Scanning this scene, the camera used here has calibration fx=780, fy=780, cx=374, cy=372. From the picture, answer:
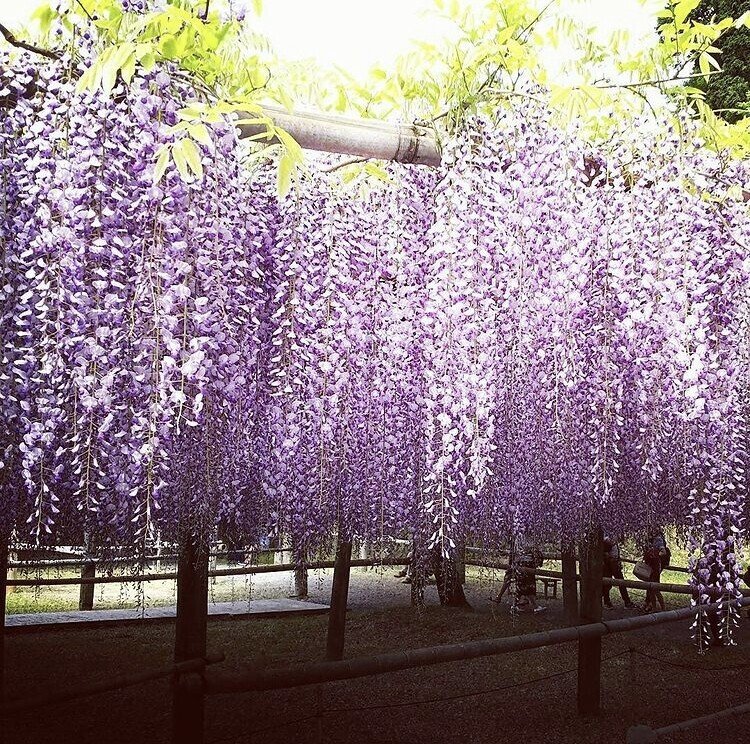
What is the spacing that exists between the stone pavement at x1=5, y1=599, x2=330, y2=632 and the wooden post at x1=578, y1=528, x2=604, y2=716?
3.85 metres

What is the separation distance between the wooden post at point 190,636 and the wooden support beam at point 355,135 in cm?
161

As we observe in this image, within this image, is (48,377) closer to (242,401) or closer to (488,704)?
(242,401)

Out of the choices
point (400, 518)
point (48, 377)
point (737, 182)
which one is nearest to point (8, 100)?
point (48, 377)

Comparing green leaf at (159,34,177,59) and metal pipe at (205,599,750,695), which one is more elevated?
green leaf at (159,34,177,59)

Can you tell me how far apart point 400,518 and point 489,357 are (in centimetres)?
99

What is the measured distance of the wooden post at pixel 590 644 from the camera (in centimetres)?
590

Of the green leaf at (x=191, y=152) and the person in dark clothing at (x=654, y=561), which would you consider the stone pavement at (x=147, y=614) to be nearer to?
the person in dark clothing at (x=654, y=561)

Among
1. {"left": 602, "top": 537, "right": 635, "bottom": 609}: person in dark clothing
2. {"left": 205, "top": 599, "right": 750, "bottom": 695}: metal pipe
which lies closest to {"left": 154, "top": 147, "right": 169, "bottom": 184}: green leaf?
{"left": 205, "top": 599, "right": 750, "bottom": 695}: metal pipe

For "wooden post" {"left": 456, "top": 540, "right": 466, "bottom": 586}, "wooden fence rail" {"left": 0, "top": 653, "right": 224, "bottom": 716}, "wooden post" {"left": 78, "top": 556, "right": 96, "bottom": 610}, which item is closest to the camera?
"wooden fence rail" {"left": 0, "top": 653, "right": 224, "bottom": 716}

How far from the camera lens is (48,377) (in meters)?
2.25

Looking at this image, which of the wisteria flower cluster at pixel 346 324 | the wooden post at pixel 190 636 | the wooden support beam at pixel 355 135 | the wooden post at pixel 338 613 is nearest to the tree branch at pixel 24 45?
the wisteria flower cluster at pixel 346 324

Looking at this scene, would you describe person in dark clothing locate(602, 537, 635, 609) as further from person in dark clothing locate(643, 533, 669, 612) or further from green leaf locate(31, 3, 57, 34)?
green leaf locate(31, 3, 57, 34)

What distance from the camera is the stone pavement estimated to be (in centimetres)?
799

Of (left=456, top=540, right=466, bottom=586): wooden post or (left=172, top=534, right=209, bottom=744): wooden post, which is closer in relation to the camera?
(left=172, top=534, right=209, bottom=744): wooden post
